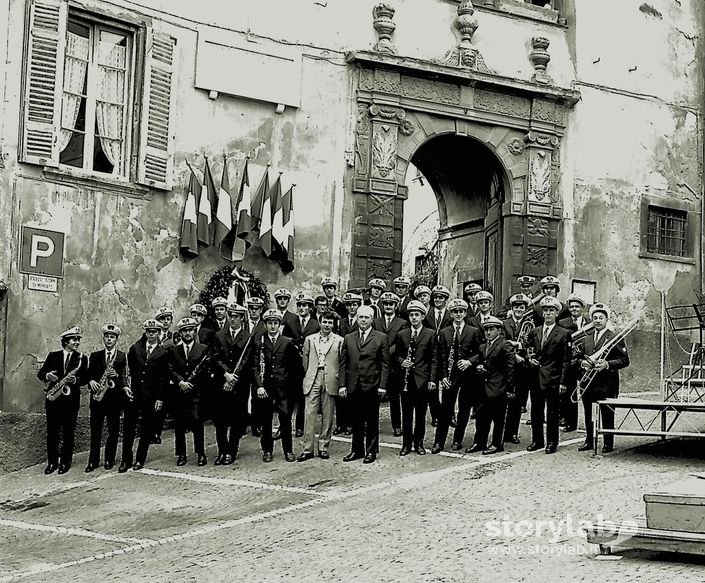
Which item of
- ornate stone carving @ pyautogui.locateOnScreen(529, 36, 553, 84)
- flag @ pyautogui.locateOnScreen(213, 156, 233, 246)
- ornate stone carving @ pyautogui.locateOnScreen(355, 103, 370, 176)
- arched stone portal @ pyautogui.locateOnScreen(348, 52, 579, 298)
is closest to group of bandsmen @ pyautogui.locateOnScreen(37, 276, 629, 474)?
flag @ pyautogui.locateOnScreen(213, 156, 233, 246)

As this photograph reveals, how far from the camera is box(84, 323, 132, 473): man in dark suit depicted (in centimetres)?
1268

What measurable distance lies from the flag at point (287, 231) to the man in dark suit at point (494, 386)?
448 cm

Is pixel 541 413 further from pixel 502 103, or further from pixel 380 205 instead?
pixel 502 103

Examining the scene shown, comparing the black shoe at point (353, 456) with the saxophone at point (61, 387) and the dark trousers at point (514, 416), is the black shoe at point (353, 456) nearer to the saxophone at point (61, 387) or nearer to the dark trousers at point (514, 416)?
the dark trousers at point (514, 416)

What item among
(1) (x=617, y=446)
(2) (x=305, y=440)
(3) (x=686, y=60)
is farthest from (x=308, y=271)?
→ (3) (x=686, y=60)

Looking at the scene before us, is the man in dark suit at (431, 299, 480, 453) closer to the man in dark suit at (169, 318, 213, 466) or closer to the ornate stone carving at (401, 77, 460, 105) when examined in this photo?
the man in dark suit at (169, 318, 213, 466)

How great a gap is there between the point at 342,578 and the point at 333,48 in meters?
10.4

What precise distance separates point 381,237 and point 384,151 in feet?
4.15

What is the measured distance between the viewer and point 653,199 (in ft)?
62.3

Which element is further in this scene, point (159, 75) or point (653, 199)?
point (653, 199)

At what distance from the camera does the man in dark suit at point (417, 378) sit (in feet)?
39.8

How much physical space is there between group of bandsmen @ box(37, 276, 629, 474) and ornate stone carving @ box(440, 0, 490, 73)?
5266 mm

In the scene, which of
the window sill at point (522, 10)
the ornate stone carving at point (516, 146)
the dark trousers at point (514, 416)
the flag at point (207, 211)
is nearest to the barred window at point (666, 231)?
the ornate stone carving at point (516, 146)

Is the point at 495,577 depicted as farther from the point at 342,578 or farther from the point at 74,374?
the point at 74,374
